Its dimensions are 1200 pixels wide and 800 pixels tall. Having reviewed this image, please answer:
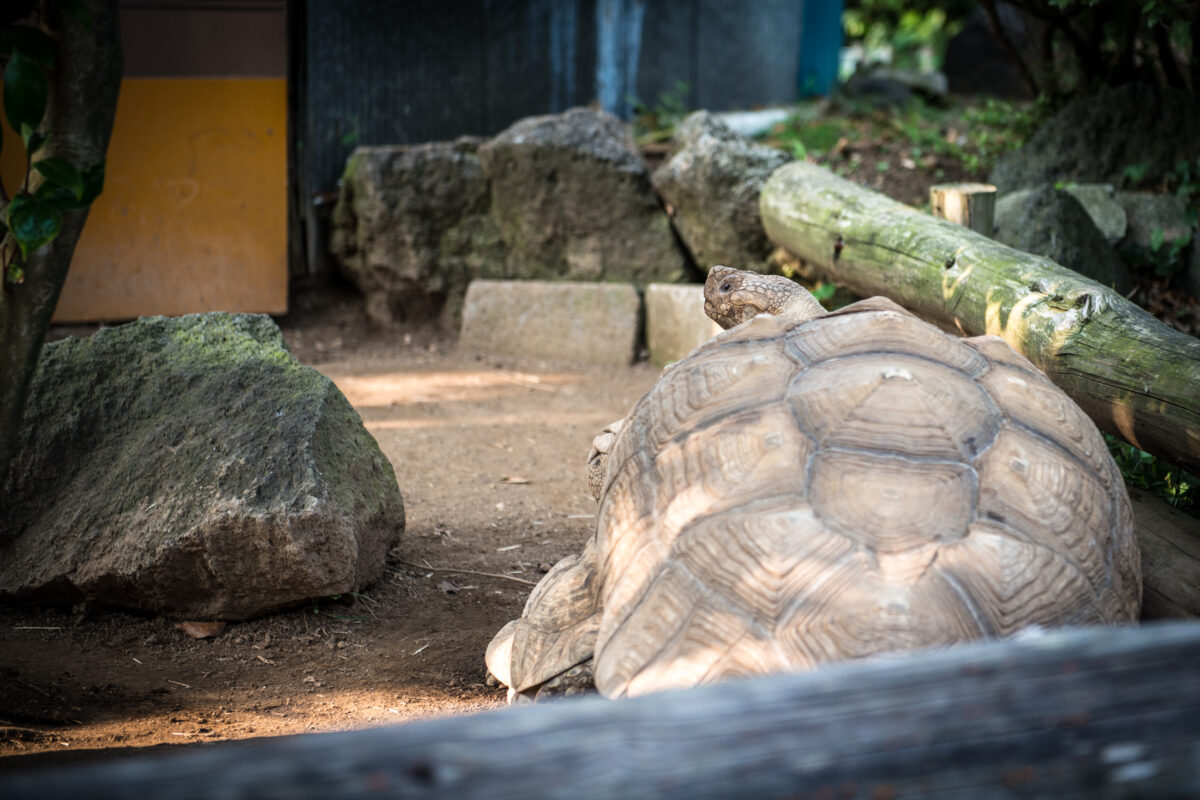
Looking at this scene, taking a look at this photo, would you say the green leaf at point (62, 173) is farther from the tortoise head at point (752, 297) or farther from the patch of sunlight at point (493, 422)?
the patch of sunlight at point (493, 422)

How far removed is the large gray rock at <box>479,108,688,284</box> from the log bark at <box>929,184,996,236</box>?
213cm

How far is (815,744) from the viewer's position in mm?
833

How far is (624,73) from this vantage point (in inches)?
276

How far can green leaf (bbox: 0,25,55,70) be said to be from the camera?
1618mm

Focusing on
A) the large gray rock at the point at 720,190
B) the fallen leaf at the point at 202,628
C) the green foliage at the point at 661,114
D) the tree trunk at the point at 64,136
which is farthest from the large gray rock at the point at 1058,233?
the tree trunk at the point at 64,136

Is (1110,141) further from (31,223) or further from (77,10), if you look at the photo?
(31,223)

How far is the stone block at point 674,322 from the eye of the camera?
213 inches

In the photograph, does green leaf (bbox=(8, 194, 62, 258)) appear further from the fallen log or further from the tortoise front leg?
the tortoise front leg

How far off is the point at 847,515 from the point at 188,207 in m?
5.42

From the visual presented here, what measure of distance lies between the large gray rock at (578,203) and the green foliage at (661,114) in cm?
54

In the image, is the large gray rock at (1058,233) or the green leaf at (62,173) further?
the large gray rock at (1058,233)

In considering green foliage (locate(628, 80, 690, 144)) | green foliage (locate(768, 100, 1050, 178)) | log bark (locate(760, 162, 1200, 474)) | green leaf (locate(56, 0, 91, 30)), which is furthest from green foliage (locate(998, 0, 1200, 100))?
green leaf (locate(56, 0, 91, 30))

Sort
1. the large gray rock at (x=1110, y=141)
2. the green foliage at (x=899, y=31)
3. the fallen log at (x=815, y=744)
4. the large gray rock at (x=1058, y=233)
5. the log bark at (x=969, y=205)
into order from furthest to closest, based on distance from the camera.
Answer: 1. the green foliage at (x=899, y=31)
2. the large gray rock at (x=1110, y=141)
3. the large gray rock at (x=1058, y=233)
4. the log bark at (x=969, y=205)
5. the fallen log at (x=815, y=744)

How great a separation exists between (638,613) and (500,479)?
2329mm
